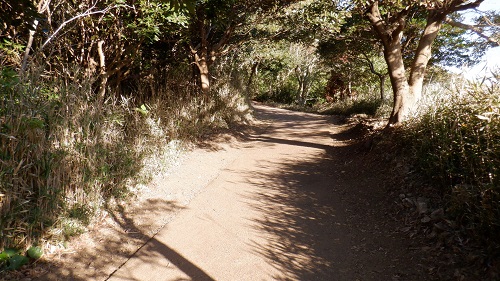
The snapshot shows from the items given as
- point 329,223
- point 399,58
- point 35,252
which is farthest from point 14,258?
point 399,58

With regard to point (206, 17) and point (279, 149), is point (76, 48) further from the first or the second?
point (279, 149)

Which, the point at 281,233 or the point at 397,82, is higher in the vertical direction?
the point at 397,82

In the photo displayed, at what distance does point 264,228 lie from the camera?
4.80 m

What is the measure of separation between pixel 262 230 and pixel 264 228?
70mm

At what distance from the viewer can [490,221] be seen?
3393mm

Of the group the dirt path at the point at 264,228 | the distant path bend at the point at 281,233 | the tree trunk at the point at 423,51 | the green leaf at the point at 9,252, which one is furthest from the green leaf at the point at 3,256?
the tree trunk at the point at 423,51

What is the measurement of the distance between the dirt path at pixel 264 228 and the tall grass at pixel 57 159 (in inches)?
18.5

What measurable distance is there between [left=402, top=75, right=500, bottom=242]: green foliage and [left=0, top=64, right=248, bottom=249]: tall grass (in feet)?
14.3

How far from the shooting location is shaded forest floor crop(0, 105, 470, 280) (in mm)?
3742

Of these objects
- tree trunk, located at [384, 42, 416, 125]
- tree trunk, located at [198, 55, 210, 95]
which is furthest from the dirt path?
tree trunk, located at [198, 55, 210, 95]

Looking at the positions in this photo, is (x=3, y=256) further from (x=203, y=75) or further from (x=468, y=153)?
(x=203, y=75)

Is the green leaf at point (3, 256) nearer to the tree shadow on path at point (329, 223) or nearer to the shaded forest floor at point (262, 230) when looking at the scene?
the shaded forest floor at point (262, 230)

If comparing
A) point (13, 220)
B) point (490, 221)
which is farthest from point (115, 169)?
point (490, 221)

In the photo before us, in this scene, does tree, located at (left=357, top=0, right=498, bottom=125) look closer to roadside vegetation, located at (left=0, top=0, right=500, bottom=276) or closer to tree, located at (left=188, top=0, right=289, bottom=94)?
roadside vegetation, located at (left=0, top=0, right=500, bottom=276)
